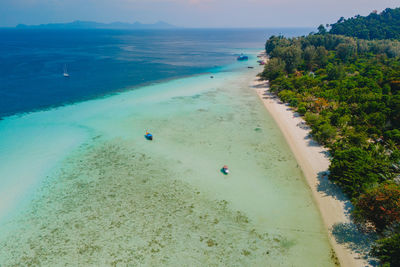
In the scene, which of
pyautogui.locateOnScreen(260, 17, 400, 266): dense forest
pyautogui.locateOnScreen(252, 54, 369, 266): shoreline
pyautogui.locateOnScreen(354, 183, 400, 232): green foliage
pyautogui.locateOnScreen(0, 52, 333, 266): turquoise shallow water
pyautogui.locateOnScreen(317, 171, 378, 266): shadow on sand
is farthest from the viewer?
pyautogui.locateOnScreen(0, 52, 333, 266): turquoise shallow water

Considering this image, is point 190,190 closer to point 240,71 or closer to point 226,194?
point 226,194

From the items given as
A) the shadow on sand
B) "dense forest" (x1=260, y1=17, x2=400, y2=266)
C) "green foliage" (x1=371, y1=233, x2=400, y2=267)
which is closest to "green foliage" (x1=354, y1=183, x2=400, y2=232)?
"dense forest" (x1=260, y1=17, x2=400, y2=266)

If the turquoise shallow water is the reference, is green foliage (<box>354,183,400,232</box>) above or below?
above

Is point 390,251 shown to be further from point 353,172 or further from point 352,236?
point 353,172

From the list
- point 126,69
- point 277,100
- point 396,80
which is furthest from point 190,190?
point 126,69

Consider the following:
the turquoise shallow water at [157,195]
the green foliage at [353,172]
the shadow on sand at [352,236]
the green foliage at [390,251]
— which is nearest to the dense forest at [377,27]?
the turquoise shallow water at [157,195]

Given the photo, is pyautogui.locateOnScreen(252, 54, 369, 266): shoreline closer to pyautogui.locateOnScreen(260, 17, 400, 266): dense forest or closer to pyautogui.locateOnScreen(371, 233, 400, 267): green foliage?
pyautogui.locateOnScreen(260, 17, 400, 266): dense forest

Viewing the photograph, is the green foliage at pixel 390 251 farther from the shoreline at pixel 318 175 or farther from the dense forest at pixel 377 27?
the dense forest at pixel 377 27
